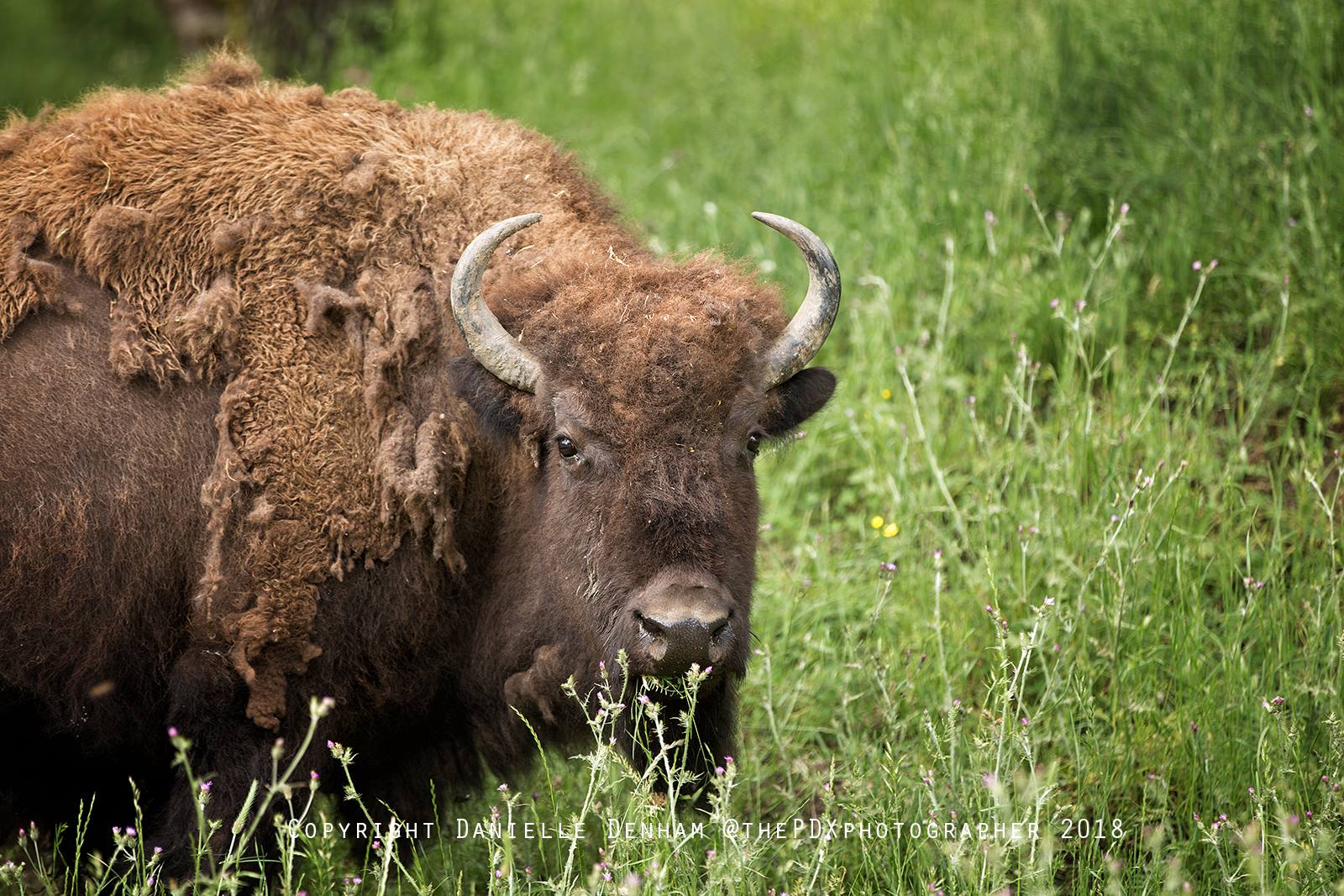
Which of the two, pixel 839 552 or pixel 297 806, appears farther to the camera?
pixel 839 552

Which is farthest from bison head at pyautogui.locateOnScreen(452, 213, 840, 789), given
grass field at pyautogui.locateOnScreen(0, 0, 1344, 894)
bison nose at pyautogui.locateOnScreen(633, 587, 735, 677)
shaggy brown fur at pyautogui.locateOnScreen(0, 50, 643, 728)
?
grass field at pyautogui.locateOnScreen(0, 0, 1344, 894)

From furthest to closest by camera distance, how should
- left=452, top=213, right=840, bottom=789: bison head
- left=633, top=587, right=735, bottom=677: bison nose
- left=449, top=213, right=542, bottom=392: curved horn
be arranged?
→ left=449, top=213, right=542, bottom=392: curved horn, left=452, top=213, right=840, bottom=789: bison head, left=633, top=587, right=735, bottom=677: bison nose

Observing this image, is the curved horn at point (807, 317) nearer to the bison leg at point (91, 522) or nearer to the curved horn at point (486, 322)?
the curved horn at point (486, 322)

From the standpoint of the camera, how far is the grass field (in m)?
4.07

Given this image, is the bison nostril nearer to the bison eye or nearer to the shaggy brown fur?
the bison eye

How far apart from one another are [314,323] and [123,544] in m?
0.91

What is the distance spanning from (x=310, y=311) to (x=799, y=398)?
164 centimetres

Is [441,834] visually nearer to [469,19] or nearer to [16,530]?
[16,530]

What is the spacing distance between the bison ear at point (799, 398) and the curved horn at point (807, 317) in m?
0.13

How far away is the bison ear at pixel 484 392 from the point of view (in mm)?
4020

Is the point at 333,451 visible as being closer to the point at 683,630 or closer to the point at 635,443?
the point at 635,443

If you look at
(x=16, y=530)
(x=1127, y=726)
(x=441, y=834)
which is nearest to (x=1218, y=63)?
(x=1127, y=726)

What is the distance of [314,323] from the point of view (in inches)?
161

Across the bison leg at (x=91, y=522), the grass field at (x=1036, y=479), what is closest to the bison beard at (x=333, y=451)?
the bison leg at (x=91, y=522)
